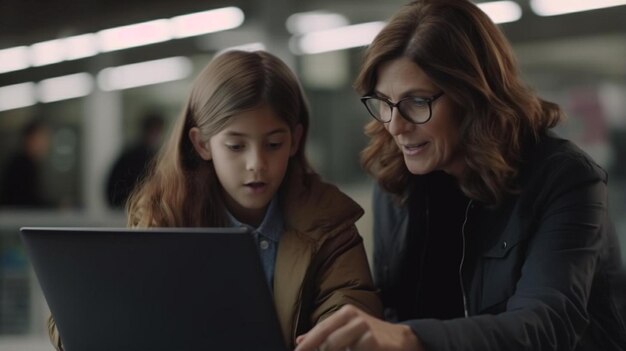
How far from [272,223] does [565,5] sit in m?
4.13

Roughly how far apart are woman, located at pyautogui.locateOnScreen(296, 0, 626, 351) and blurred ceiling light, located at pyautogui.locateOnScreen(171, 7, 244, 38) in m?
4.42

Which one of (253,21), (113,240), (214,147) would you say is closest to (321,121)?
(253,21)

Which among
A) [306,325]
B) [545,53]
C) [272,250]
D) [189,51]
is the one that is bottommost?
[306,325]

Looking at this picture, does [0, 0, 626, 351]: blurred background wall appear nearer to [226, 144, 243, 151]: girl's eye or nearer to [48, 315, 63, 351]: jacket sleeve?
[226, 144, 243, 151]: girl's eye

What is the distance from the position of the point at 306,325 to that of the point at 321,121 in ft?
14.6

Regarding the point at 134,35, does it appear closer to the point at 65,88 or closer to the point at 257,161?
the point at 65,88

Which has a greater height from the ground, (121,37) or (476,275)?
(121,37)

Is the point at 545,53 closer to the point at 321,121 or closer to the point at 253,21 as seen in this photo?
the point at 321,121

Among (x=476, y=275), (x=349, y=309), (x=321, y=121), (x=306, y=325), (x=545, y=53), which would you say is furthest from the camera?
(x=321, y=121)

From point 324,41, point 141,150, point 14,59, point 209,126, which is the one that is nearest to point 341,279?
point 209,126

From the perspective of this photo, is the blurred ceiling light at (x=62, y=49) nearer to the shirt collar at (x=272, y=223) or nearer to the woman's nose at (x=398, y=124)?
the shirt collar at (x=272, y=223)

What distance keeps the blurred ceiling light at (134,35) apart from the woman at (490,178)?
459cm

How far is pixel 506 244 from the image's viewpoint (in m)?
1.65

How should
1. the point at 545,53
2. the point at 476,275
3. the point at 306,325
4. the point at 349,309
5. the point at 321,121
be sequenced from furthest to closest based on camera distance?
the point at 321,121, the point at 545,53, the point at 476,275, the point at 306,325, the point at 349,309
